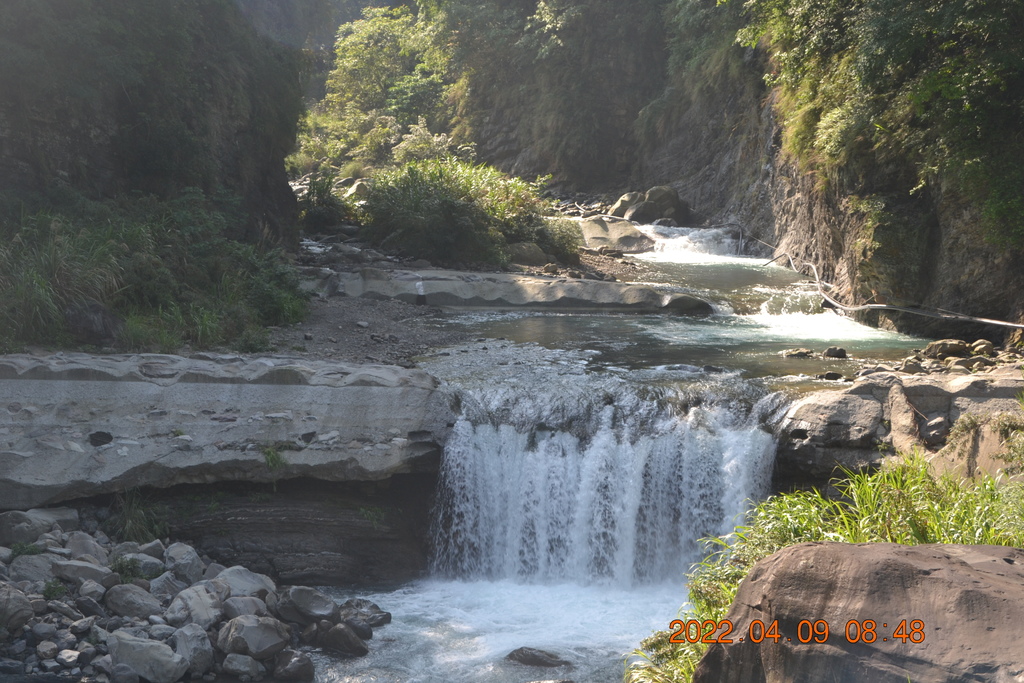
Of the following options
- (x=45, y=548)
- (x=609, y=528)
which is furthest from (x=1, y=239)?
(x=609, y=528)

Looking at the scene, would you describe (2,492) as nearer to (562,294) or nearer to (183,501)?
(183,501)

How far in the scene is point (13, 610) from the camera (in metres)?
5.77

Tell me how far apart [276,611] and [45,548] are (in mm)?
1782

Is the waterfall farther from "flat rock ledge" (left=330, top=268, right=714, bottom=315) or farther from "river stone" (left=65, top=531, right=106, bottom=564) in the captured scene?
"flat rock ledge" (left=330, top=268, right=714, bottom=315)

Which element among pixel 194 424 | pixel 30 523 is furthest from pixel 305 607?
pixel 30 523

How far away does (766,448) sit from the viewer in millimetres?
7938

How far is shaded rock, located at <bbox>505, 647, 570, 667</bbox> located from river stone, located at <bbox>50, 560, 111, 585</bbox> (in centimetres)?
306

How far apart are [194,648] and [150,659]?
280mm

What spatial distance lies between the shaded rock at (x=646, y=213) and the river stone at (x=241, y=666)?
2018cm

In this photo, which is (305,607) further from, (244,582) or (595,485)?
(595,485)

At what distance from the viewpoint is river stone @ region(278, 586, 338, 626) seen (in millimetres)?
6477

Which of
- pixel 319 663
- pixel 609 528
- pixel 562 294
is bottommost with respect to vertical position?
pixel 319 663

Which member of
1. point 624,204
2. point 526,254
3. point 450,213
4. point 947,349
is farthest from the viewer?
point 624,204
